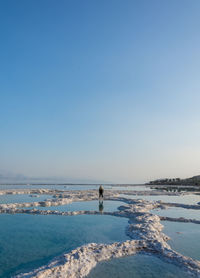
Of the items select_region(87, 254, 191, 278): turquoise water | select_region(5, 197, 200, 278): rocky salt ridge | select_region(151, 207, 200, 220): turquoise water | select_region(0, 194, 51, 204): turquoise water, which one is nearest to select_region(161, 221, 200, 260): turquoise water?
select_region(5, 197, 200, 278): rocky salt ridge

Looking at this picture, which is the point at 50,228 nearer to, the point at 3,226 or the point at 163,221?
the point at 3,226

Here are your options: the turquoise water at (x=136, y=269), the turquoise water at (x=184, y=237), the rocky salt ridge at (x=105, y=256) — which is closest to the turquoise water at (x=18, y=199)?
the turquoise water at (x=184, y=237)

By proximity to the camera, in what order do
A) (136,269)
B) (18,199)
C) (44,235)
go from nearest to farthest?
(136,269)
(44,235)
(18,199)

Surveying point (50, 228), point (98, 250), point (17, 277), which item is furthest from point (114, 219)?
point (17, 277)

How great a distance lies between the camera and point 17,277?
25.1 feet

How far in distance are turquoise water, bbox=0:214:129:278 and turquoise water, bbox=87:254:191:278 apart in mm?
2486

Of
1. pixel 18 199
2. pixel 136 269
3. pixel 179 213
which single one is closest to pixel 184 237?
pixel 136 269

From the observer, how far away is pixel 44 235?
43.0ft

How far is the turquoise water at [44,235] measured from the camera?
9.45m

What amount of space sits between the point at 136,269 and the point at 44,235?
6674mm

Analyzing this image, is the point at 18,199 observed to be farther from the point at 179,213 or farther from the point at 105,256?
the point at 105,256

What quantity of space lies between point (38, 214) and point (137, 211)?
924 centimetres

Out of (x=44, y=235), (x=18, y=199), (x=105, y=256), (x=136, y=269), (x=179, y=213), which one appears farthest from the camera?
(x=18, y=199)

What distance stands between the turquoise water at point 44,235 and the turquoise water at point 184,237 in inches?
115
